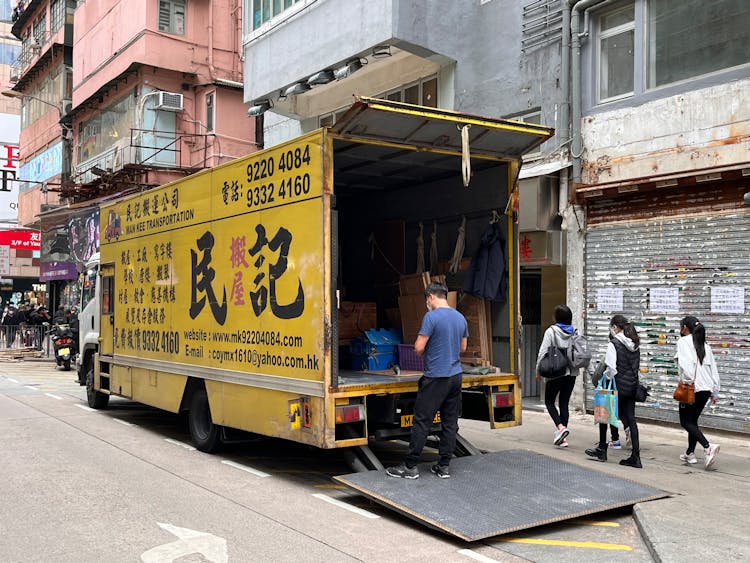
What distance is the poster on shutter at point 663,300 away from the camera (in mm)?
10836

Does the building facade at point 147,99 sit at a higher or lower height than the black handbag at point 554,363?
higher

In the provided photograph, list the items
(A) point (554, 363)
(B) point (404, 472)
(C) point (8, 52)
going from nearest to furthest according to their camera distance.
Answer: (B) point (404, 472) → (A) point (554, 363) → (C) point (8, 52)

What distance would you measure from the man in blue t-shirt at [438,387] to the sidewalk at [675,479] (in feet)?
5.60

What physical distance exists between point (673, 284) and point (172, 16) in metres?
20.5

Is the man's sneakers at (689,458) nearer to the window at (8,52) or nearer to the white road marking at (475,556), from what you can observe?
the white road marking at (475,556)

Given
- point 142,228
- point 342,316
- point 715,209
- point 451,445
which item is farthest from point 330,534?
point 715,209

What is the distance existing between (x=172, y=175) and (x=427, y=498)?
20706 millimetres

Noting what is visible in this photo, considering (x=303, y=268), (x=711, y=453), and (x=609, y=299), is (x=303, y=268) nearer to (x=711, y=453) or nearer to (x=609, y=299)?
(x=711, y=453)

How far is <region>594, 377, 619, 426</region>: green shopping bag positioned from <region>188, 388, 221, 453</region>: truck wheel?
14.5 feet

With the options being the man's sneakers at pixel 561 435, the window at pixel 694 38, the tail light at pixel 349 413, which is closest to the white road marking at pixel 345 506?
the tail light at pixel 349 413

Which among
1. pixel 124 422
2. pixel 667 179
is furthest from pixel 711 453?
pixel 124 422

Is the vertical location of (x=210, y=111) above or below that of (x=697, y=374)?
above

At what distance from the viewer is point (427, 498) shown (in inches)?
247

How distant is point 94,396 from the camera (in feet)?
42.3
